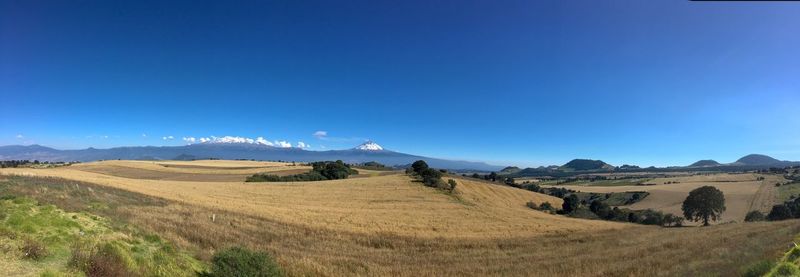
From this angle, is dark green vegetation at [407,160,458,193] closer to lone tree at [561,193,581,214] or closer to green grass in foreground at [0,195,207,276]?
lone tree at [561,193,581,214]

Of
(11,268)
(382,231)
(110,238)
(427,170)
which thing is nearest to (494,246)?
(382,231)

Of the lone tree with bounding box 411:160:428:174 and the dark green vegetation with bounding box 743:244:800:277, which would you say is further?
the lone tree with bounding box 411:160:428:174

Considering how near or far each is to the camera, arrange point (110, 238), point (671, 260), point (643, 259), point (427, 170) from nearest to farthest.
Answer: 1. point (110, 238)
2. point (671, 260)
3. point (643, 259)
4. point (427, 170)

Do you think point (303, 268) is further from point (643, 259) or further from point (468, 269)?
point (643, 259)

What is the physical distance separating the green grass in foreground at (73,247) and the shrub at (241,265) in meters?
0.94

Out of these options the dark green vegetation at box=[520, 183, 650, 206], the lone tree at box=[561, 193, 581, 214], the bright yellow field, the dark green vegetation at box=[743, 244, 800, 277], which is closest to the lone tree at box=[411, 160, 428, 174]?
the bright yellow field

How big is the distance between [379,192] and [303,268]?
45330 millimetres

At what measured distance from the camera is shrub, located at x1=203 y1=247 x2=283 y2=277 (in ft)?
37.5

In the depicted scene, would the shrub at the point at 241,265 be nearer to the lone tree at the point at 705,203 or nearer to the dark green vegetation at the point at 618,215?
the dark green vegetation at the point at 618,215

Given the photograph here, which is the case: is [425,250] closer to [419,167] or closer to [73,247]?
[73,247]

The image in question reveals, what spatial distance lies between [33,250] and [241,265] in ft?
14.5

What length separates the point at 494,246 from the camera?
26734mm

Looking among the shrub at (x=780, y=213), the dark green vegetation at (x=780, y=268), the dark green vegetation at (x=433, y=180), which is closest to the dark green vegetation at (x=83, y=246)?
the dark green vegetation at (x=780, y=268)

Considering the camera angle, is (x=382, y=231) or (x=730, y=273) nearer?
(x=730, y=273)
